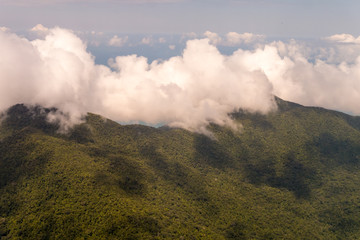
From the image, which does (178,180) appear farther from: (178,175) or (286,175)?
(286,175)

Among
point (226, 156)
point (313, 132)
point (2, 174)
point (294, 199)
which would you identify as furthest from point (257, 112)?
point (2, 174)

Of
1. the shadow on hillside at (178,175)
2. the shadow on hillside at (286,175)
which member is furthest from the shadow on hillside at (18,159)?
the shadow on hillside at (286,175)

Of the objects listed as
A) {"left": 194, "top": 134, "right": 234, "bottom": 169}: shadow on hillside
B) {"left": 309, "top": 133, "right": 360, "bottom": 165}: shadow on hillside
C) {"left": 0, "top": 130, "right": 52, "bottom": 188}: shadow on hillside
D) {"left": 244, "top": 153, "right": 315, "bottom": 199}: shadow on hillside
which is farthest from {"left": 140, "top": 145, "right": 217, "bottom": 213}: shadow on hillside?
{"left": 309, "top": 133, "right": 360, "bottom": 165}: shadow on hillside

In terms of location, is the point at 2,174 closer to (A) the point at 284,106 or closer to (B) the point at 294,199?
(B) the point at 294,199

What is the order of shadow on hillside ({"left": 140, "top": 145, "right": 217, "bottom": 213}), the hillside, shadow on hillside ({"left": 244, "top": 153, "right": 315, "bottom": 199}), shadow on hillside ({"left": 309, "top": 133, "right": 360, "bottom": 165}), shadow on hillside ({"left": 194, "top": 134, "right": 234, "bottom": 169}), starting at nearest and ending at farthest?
the hillside → shadow on hillside ({"left": 140, "top": 145, "right": 217, "bottom": 213}) → shadow on hillside ({"left": 244, "top": 153, "right": 315, "bottom": 199}) → shadow on hillside ({"left": 194, "top": 134, "right": 234, "bottom": 169}) → shadow on hillside ({"left": 309, "top": 133, "right": 360, "bottom": 165})

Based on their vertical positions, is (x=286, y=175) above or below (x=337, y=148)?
below

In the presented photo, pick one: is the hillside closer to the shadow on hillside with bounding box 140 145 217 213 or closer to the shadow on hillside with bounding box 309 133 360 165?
the shadow on hillside with bounding box 140 145 217 213

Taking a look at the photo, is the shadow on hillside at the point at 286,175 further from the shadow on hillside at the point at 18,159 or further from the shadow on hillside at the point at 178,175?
the shadow on hillside at the point at 18,159

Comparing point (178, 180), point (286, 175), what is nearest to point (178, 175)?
point (178, 180)
